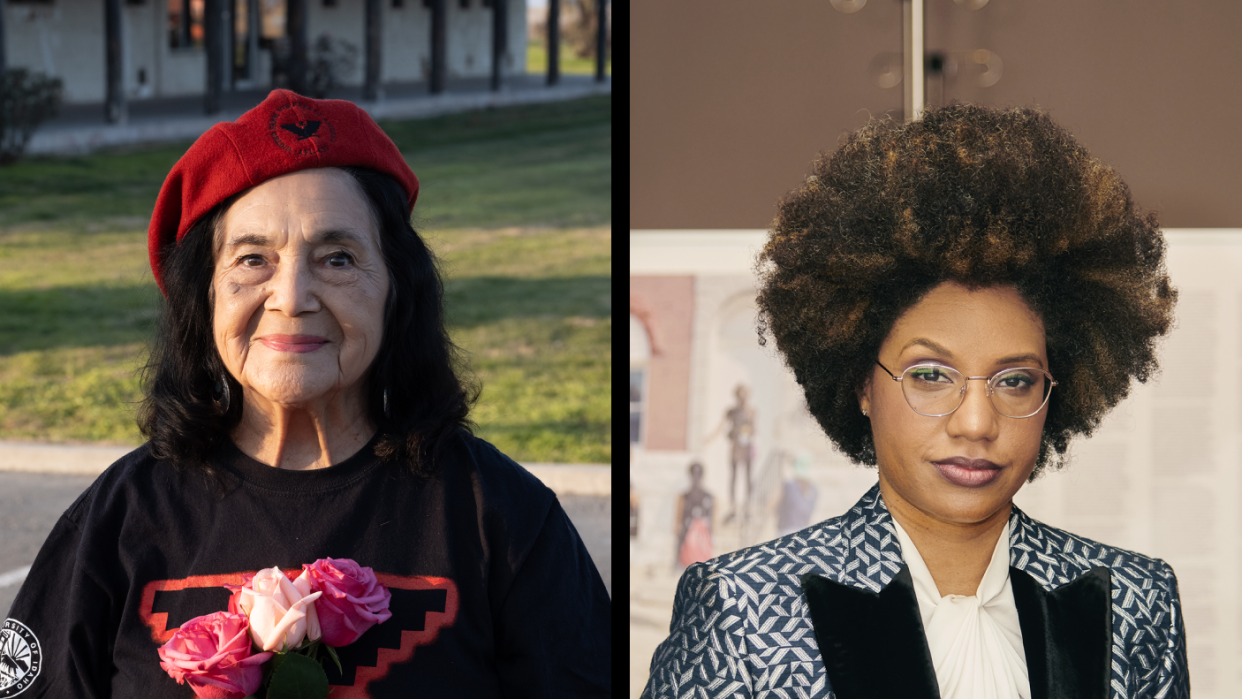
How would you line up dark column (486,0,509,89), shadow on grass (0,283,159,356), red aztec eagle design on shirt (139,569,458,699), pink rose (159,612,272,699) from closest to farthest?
pink rose (159,612,272,699) < red aztec eagle design on shirt (139,569,458,699) < shadow on grass (0,283,159,356) < dark column (486,0,509,89)

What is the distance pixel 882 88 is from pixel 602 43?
994cm

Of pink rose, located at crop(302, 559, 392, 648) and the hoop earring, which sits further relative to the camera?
the hoop earring

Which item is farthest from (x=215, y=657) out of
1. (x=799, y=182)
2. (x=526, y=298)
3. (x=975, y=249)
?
(x=526, y=298)

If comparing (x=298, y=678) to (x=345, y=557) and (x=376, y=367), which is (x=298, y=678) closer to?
(x=345, y=557)

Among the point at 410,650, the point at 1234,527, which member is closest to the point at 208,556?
the point at 410,650

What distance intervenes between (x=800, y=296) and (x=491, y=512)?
620 millimetres

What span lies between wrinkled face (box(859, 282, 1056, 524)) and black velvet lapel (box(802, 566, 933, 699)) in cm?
16

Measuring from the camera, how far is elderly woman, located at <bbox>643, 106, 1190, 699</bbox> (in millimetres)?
1812

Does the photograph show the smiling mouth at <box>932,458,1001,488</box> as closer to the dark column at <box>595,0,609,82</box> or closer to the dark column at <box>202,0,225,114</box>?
the dark column at <box>202,0,225,114</box>

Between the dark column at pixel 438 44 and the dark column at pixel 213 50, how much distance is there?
2.02m

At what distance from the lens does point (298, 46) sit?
10938 mm

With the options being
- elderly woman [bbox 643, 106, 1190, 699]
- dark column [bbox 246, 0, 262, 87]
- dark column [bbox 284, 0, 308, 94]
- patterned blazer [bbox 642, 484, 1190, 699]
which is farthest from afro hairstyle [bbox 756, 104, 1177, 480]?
dark column [bbox 246, 0, 262, 87]

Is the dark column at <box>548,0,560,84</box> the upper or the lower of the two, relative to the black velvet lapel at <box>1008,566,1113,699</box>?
upper

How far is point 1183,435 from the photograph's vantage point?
1907 millimetres
